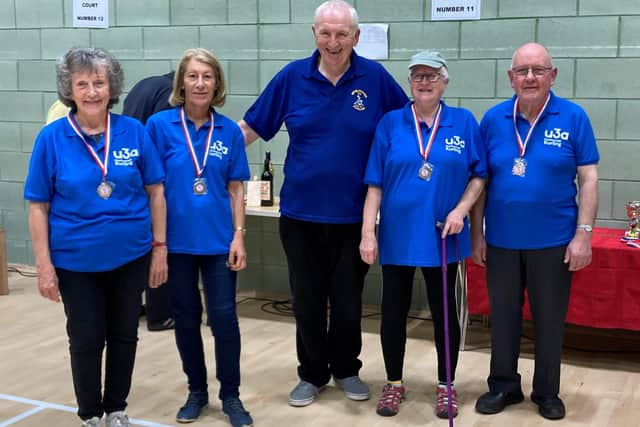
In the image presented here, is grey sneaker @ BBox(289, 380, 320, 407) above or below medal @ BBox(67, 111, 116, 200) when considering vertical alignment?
below

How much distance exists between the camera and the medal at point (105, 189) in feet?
8.89

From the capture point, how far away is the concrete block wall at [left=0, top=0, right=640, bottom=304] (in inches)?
175

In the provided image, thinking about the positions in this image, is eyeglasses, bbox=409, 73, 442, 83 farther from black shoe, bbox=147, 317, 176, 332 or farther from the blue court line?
black shoe, bbox=147, 317, 176, 332

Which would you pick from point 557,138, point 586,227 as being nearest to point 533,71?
point 557,138

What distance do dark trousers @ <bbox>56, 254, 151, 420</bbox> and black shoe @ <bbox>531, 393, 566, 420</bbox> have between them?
A: 5.37 feet

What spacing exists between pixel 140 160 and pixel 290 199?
0.69m

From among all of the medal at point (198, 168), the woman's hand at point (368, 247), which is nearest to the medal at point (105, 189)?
the medal at point (198, 168)

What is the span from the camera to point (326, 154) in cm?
321

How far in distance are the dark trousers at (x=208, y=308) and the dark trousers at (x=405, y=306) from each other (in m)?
0.60

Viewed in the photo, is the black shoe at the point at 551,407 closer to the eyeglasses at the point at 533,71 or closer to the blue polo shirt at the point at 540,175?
the blue polo shirt at the point at 540,175

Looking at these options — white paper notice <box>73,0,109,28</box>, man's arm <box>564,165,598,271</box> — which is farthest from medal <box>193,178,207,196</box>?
white paper notice <box>73,0,109,28</box>

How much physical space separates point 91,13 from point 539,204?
3.84m

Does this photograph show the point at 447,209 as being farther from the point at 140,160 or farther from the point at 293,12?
the point at 293,12

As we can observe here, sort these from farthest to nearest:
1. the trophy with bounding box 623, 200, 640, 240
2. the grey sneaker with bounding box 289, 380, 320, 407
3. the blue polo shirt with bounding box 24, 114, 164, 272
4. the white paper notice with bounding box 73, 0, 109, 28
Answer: the white paper notice with bounding box 73, 0, 109, 28
the trophy with bounding box 623, 200, 640, 240
the grey sneaker with bounding box 289, 380, 320, 407
the blue polo shirt with bounding box 24, 114, 164, 272
